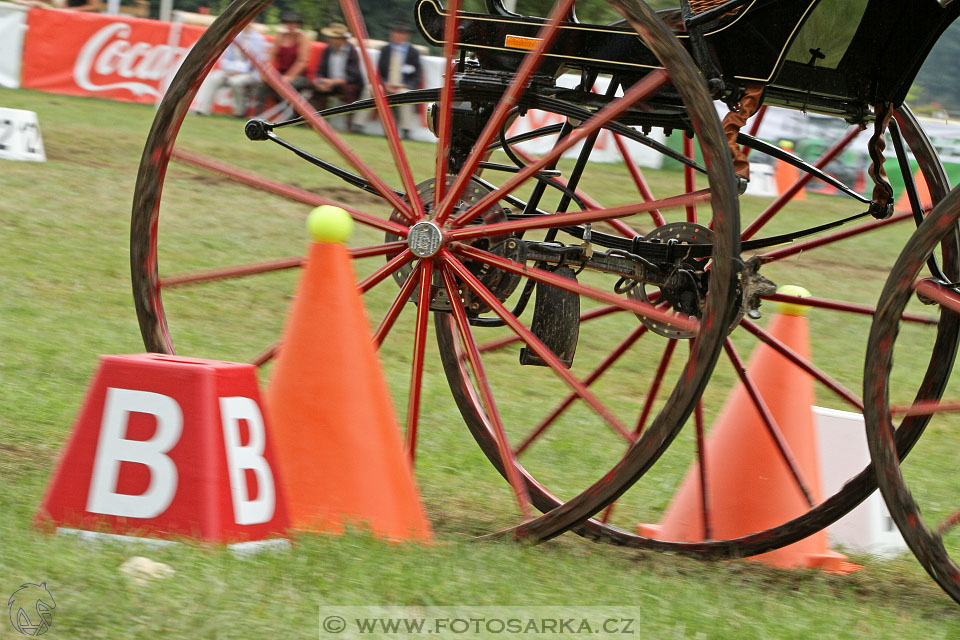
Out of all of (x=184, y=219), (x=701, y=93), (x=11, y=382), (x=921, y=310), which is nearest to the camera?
(x=701, y=93)

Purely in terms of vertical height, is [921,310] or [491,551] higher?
[921,310]

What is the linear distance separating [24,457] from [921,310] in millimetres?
8574

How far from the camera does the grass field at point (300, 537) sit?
2.87 metres

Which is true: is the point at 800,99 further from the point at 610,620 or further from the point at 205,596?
the point at 205,596

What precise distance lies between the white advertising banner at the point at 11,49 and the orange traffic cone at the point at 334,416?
12984mm

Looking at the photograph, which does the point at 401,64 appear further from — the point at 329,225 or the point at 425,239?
the point at 329,225

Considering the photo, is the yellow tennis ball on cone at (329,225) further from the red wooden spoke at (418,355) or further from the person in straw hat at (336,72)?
the person in straw hat at (336,72)

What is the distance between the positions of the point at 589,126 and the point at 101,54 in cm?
1328

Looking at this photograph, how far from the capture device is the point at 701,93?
341 centimetres

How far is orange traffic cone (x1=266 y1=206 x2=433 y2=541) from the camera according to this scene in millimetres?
3461

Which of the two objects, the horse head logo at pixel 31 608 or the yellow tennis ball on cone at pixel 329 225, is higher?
the yellow tennis ball on cone at pixel 329 225

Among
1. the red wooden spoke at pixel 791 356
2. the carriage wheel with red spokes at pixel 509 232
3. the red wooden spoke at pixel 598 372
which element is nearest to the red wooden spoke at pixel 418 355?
the carriage wheel with red spokes at pixel 509 232

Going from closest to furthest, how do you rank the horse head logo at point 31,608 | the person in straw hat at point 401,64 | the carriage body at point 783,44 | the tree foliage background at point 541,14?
the horse head logo at point 31,608 < the carriage body at point 783,44 < the person in straw hat at point 401,64 < the tree foliage background at point 541,14

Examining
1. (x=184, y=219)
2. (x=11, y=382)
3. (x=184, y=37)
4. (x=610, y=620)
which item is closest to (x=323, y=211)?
(x=610, y=620)
